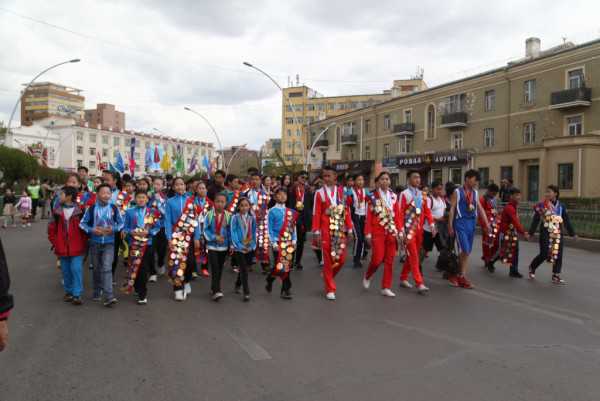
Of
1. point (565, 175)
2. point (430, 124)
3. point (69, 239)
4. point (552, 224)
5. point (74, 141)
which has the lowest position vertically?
point (69, 239)

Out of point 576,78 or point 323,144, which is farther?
point 323,144

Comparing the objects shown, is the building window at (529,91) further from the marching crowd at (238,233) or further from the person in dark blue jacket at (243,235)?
the person in dark blue jacket at (243,235)

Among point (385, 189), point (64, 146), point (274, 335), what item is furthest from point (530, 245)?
point (64, 146)

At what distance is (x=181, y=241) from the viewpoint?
7023mm

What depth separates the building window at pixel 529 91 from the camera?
32938 mm

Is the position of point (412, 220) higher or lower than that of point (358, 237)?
higher

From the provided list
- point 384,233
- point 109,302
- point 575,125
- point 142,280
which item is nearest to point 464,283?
point 384,233

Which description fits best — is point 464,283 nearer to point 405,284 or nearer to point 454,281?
point 454,281

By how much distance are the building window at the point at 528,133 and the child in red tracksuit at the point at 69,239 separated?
32918mm

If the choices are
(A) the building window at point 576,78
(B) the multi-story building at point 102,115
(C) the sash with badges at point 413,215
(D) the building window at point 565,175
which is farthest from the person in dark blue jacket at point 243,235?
(B) the multi-story building at point 102,115

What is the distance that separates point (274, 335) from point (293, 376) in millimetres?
1151

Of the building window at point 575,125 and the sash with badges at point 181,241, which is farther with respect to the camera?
the building window at point 575,125

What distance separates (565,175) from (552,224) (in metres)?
24.3

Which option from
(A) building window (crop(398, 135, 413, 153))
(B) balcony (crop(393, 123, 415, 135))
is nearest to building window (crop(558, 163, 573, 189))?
(B) balcony (crop(393, 123, 415, 135))
